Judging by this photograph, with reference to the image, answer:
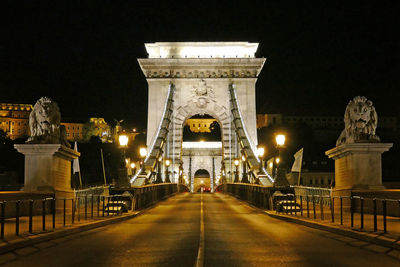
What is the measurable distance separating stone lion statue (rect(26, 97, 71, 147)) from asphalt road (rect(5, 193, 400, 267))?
5.14 m

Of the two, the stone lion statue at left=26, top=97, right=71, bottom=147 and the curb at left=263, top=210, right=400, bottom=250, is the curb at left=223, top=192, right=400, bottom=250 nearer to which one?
the curb at left=263, top=210, right=400, bottom=250

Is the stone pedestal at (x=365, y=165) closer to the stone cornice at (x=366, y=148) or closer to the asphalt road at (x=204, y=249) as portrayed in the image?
the stone cornice at (x=366, y=148)

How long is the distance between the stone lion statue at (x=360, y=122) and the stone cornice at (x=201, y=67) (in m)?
41.6

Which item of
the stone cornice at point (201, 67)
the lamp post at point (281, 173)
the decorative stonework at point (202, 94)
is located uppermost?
the stone cornice at point (201, 67)

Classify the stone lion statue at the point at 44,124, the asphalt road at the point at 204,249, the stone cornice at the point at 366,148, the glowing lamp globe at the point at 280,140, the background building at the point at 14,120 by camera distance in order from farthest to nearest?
the background building at the point at 14,120 < the glowing lamp globe at the point at 280,140 < the stone cornice at the point at 366,148 < the stone lion statue at the point at 44,124 < the asphalt road at the point at 204,249

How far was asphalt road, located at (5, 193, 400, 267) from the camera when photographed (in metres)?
9.05

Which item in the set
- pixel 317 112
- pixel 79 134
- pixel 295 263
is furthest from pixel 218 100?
pixel 79 134

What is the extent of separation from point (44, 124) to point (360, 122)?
11.1 m

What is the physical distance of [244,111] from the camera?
203ft

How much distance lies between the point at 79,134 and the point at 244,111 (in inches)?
4916

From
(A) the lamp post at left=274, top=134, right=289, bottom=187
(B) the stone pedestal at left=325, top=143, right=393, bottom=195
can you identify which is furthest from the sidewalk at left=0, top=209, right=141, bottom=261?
(B) the stone pedestal at left=325, top=143, right=393, bottom=195

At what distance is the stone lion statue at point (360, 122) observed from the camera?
19750 millimetres

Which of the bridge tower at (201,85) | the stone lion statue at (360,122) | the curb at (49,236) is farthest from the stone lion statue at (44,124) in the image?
the bridge tower at (201,85)

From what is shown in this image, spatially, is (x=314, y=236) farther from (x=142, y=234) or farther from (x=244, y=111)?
(x=244, y=111)
